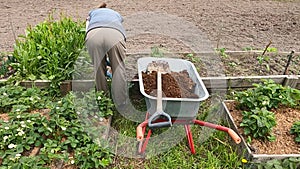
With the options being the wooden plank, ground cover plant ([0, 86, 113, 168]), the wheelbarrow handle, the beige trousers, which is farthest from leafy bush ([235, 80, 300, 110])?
ground cover plant ([0, 86, 113, 168])

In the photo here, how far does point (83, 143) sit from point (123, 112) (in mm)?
643

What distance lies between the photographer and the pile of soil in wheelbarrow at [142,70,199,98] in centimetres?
246

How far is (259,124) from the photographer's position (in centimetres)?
245

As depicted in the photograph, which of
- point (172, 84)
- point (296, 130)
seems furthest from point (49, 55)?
point (296, 130)

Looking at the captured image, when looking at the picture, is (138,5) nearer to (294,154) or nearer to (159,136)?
(159,136)

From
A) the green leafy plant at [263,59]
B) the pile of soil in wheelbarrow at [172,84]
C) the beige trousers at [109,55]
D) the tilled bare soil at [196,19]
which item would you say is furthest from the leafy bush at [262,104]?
the tilled bare soil at [196,19]

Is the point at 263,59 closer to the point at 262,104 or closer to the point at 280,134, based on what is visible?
the point at 262,104

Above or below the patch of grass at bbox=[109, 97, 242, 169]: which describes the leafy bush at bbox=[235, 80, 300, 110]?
above

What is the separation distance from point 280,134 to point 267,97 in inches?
A: 14.3

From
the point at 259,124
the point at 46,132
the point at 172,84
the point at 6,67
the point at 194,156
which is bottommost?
the point at 194,156

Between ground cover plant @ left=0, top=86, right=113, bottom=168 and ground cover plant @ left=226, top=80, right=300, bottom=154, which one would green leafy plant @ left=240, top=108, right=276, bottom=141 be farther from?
ground cover plant @ left=0, top=86, right=113, bottom=168

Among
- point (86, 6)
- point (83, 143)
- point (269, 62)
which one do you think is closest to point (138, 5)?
point (86, 6)

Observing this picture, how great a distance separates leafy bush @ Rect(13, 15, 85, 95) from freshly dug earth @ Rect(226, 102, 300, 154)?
1685 millimetres

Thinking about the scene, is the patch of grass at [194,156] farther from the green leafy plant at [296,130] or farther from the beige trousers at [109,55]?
the green leafy plant at [296,130]
